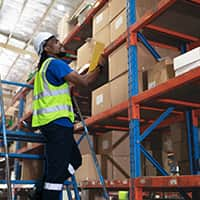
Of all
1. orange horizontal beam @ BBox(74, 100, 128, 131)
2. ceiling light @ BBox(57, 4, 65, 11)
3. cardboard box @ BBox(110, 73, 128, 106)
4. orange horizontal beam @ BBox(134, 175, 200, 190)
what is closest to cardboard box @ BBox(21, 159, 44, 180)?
orange horizontal beam @ BBox(74, 100, 128, 131)

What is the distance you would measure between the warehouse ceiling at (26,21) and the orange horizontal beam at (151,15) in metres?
4.45

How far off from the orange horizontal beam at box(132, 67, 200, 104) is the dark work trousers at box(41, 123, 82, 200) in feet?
2.80

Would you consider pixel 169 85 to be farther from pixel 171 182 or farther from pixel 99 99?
pixel 99 99

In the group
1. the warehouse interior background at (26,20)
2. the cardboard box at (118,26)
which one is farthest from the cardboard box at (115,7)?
the warehouse interior background at (26,20)

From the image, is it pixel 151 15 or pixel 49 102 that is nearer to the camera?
pixel 49 102

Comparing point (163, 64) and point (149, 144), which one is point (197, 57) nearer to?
point (163, 64)

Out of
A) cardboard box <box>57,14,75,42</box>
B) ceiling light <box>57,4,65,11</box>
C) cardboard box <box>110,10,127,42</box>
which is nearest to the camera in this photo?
cardboard box <box>110,10,127,42</box>

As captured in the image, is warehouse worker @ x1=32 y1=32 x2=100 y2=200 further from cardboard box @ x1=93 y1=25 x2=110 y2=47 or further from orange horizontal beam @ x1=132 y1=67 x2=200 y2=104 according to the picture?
cardboard box @ x1=93 y1=25 x2=110 y2=47

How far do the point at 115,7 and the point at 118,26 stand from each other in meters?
0.31

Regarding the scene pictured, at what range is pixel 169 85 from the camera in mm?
2762

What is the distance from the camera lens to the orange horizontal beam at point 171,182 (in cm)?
235

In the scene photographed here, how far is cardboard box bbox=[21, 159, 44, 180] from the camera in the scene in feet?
18.1

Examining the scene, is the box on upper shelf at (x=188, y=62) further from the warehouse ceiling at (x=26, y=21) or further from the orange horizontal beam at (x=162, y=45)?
the warehouse ceiling at (x=26, y=21)


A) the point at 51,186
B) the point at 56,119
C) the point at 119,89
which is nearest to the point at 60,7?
the point at 119,89
